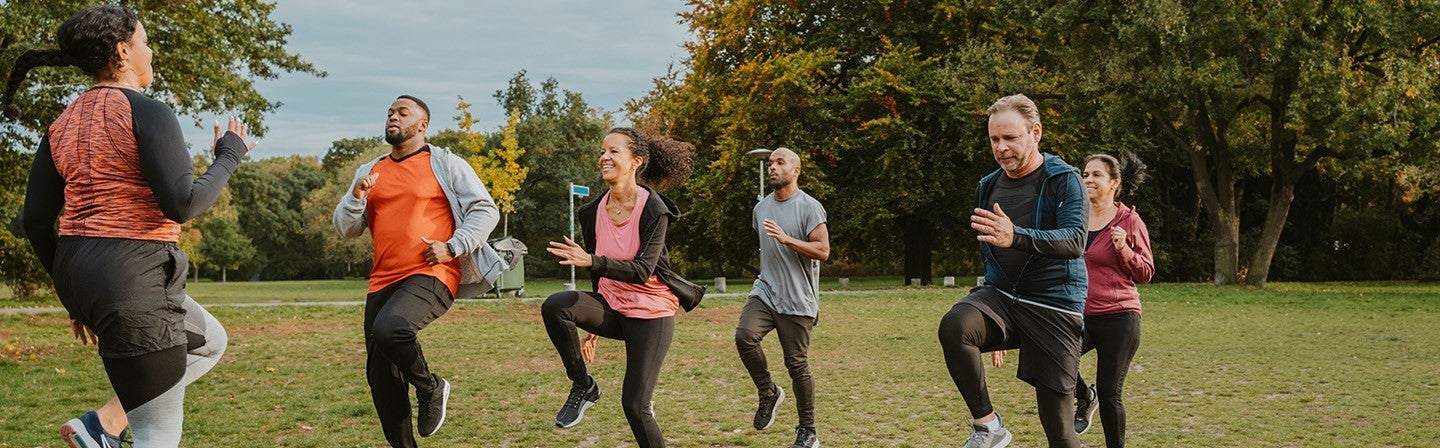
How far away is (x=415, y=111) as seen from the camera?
6.02 m

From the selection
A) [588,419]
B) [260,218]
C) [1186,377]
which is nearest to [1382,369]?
[1186,377]

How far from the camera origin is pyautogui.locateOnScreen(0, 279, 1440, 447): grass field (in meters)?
8.48

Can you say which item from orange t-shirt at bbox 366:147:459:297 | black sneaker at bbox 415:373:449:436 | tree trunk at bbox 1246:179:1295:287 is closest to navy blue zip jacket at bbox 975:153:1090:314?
orange t-shirt at bbox 366:147:459:297

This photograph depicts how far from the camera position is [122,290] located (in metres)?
4.09

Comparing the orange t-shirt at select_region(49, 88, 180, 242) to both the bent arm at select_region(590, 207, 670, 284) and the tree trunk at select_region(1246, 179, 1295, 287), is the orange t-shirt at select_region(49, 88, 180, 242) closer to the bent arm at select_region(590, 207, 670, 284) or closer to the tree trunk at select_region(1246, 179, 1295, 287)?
the bent arm at select_region(590, 207, 670, 284)

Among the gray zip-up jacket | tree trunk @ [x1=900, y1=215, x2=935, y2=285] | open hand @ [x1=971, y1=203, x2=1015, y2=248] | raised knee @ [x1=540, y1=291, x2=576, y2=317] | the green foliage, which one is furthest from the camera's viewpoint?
the green foliage

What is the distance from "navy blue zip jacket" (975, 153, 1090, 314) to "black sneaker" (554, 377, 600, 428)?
243 centimetres

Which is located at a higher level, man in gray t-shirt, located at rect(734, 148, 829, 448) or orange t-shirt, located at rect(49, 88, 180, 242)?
orange t-shirt, located at rect(49, 88, 180, 242)

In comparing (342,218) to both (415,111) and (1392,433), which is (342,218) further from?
(1392,433)

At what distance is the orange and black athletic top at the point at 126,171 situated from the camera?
4137mm

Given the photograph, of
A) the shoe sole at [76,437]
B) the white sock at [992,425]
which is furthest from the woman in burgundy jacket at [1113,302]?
the shoe sole at [76,437]

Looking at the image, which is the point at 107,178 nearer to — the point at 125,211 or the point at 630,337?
the point at 125,211

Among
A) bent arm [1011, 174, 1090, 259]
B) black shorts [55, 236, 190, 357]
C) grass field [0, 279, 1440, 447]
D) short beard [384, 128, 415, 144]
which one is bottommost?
grass field [0, 279, 1440, 447]

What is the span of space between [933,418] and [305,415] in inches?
207
